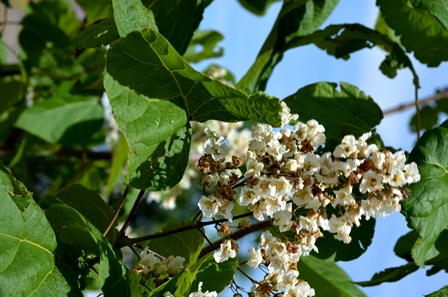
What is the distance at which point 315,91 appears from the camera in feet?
3.28

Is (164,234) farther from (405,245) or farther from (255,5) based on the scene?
(255,5)

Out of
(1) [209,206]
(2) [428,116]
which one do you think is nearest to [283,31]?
(1) [209,206]

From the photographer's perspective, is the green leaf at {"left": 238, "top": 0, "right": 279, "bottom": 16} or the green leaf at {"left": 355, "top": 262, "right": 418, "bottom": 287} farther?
the green leaf at {"left": 238, "top": 0, "right": 279, "bottom": 16}

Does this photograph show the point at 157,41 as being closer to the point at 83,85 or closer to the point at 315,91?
the point at 315,91

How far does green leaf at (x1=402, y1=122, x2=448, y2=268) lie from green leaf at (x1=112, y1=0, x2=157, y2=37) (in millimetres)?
408

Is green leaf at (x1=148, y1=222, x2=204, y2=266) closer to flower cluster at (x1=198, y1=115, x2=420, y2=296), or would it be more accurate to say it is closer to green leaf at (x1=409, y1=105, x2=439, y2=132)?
flower cluster at (x1=198, y1=115, x2=420, y2=296)

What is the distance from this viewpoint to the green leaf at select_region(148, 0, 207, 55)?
3.29 ft

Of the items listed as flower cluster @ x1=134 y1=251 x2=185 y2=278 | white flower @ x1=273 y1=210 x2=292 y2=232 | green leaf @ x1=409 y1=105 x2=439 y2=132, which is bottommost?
flower cluster @ x1=134 y1=251 x2=185 y2=278

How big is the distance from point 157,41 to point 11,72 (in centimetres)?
123

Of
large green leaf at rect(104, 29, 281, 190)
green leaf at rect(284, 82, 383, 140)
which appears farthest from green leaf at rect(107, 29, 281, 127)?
green leaf at rect(284, 82, 383, 140)

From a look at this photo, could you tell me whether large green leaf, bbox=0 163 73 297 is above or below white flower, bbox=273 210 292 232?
below

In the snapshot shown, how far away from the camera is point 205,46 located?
184 centimetres

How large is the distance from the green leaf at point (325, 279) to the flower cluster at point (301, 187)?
31cm

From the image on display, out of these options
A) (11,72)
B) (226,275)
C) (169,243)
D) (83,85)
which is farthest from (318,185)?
(11,72)
